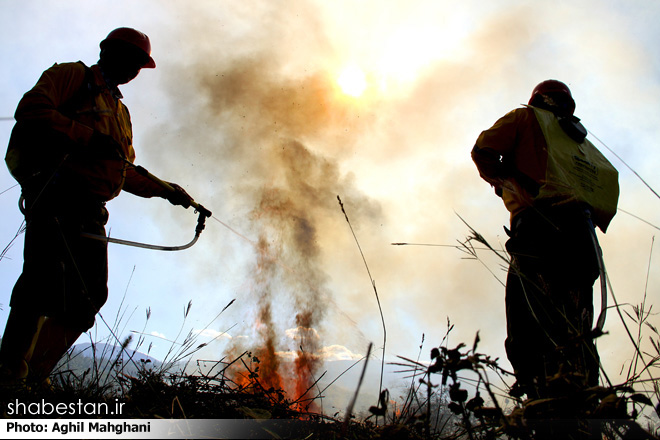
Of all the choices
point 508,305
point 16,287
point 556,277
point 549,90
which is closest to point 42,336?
point 16,287

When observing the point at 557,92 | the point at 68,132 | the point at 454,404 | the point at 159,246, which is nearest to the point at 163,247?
the point at 159,246

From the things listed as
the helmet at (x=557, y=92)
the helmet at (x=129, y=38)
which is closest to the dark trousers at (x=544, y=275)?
the helmet at (x=557, y=92)

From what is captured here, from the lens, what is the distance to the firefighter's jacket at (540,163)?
2.60 m

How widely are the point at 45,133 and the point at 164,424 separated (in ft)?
6.35

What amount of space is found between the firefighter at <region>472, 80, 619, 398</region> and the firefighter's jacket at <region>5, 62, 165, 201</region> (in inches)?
99.1

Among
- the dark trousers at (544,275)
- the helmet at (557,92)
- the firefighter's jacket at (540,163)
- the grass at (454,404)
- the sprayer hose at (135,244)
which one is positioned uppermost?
the helmet at (557,92)

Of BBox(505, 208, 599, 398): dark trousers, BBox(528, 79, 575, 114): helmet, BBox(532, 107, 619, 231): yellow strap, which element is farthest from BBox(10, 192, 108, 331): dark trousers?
BBox(528, 79, 575, 114): helmet

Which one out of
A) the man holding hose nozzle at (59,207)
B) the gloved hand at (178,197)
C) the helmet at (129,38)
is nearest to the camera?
the man holding hose nozzle at (59,207)

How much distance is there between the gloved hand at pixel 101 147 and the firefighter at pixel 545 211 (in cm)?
239

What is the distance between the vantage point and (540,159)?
106 inches

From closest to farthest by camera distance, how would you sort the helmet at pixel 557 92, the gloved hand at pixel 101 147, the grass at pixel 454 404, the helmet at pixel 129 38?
the grass at pixel 454 404, the gloved hand at pixel 101 147, the helmet at pixel 129 38, the helmet at pixel 557 92

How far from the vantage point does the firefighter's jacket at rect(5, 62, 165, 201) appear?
237 cm

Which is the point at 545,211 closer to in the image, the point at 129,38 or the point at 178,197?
the point at 178,197

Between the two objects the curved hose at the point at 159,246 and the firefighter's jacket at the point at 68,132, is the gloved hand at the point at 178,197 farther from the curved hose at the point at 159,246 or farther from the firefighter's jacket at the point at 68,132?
the firefighter's jacket at the point at 68,132
